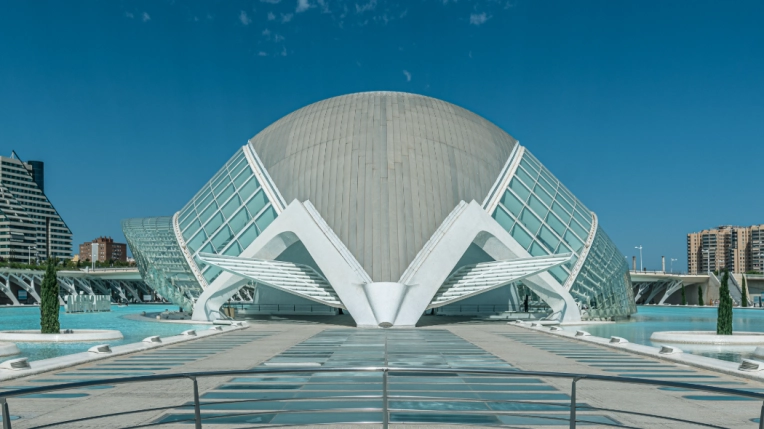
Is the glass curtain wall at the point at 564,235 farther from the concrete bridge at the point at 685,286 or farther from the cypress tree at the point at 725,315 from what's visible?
the concrete bridge at the point at 685,286

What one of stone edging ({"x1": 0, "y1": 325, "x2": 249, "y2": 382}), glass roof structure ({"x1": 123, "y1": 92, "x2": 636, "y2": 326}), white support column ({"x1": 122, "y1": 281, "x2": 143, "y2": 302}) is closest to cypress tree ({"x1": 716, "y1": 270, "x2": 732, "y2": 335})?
glass roof structure ({"x1": 123, "y1": 92, "x2": 636, "y2": 326})

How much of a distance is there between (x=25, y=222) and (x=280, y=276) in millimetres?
139321

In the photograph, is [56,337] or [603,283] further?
[603,283]

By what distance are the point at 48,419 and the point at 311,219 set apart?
23697 mm

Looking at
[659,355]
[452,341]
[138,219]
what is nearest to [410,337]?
[452,341]

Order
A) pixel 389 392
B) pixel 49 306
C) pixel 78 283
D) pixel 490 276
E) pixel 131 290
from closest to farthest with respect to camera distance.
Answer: pixel 389 392, pixel 49 306, pixel 490 276, pixel 78 283, pixel 131 290

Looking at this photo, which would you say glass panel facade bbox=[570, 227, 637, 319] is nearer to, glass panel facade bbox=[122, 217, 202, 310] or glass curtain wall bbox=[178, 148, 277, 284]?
glass curtain wall bbox=[178, 148, 277, 284]

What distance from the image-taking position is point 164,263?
36375 millimetres

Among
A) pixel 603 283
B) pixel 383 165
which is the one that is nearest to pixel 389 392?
pixel 383 165

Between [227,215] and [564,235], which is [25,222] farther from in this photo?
[564,235]

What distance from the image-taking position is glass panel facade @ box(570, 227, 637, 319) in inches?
1348

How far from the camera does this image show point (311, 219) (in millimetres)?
32062

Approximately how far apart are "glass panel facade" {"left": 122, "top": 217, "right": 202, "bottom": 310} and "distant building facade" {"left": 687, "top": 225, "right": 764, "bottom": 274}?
446 feet

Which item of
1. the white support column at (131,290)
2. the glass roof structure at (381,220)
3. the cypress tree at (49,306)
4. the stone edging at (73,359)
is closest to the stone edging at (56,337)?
the cypress tree at (49,306)
